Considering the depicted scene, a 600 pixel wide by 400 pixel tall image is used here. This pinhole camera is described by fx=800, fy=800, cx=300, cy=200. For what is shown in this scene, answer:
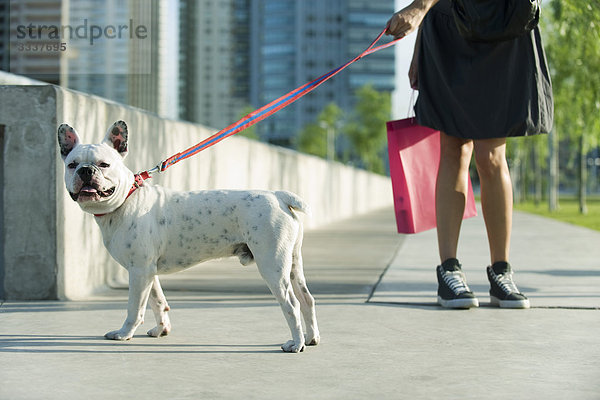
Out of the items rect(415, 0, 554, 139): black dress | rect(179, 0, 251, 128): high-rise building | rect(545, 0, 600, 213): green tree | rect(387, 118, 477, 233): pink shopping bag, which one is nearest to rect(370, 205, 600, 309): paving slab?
rect(387, 118, 477, 233): pink shopping bag

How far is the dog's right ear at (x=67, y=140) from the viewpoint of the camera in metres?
3.62

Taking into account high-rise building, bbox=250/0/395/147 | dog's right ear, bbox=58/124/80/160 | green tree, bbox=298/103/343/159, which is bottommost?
dog's right ear, bbox=58/124/80/160

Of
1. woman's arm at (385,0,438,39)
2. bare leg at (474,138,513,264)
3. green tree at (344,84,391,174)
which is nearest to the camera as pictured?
woman's arm at (385,0,438,39)

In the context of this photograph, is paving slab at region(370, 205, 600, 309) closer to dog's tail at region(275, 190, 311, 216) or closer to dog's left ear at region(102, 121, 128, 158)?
dog's tail at region(275, 190, 311, 216)

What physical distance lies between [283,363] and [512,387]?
3.01 feet

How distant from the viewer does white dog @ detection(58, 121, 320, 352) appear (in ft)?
11.6

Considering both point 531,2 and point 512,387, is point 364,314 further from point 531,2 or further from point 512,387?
point 531,2

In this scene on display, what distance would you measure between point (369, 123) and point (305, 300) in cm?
6815

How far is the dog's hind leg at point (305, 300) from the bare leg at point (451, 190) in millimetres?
1506

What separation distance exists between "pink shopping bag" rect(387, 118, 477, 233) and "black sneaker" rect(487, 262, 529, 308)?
0.66m

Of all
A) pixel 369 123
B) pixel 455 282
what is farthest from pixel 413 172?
pixel 369 123

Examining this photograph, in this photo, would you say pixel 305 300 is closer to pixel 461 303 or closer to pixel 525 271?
pixel 461 303

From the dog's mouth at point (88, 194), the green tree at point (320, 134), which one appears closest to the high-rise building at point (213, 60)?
the green tree at point (320, 134)

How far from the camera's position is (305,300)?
3.70 meters
